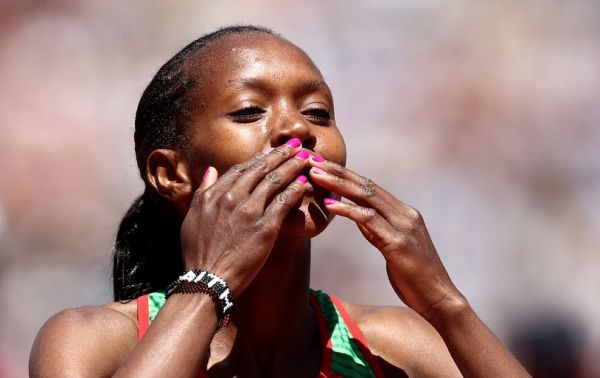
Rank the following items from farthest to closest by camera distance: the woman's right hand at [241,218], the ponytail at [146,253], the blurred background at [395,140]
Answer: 1. the blurred background at [395,140]
2. the ponytail at [146,253]
3. the woman's right hand at [241,218]

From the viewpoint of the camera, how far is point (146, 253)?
9.16 feet

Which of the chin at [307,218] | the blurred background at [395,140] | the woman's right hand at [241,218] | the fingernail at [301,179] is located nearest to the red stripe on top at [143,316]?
the woman's right hand at [241,218]

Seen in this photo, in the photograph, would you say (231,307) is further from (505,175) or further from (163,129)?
(505,175)

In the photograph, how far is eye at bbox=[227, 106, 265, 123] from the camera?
232 centimetres

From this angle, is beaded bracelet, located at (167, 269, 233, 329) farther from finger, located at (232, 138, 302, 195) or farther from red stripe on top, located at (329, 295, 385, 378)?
red stripe on top, located at (329, 295, 385, 378)

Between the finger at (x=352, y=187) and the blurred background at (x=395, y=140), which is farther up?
the blurred background at (x=395, y=140)

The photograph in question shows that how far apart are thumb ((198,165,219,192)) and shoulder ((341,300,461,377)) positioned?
699mm

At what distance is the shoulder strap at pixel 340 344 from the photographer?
2.50 m

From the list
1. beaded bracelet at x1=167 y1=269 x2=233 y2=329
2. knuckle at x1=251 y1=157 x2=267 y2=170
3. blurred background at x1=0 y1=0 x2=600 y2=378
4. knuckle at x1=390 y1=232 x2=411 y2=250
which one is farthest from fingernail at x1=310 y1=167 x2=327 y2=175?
blurred background at x1=0 y1=0 x2=600 y2=378

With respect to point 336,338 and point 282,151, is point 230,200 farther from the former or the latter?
point 336,338

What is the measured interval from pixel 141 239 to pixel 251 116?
675 millimetres

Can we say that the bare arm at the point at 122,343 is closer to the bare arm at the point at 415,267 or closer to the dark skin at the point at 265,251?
the dark skin at the point at 265,251

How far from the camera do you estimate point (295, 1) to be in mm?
5730

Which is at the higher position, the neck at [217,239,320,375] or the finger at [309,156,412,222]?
the finger at [309,156,412,222]
